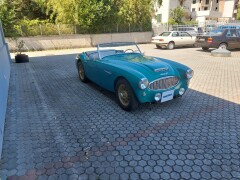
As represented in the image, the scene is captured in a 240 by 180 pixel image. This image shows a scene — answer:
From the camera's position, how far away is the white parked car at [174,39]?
14.5 meters

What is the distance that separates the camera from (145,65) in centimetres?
414

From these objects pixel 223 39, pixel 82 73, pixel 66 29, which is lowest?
pixel 82 73

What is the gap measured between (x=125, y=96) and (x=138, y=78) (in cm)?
65

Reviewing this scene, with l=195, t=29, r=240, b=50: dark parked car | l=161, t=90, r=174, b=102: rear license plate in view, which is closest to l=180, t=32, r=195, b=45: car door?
l=195, t=29, r=240, b=50: dark parked car

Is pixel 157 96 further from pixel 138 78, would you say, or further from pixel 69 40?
pixel 69 40

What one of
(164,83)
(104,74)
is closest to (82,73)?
(104,74)

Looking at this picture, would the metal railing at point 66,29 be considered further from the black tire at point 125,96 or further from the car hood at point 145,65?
the black tire at point 125,96

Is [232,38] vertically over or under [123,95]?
over

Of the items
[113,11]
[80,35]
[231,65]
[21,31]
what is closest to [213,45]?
[231,65]

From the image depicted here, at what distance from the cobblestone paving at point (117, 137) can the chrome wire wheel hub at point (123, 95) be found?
0.70 feet

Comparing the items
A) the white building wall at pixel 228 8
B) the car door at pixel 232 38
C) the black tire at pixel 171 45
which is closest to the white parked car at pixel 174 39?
the black tire at pixel 171 45

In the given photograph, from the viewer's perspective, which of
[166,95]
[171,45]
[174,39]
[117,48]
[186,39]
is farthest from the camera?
[186,39]

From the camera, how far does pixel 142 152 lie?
283 centimetres

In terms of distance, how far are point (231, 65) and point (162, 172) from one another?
7.95 m
